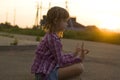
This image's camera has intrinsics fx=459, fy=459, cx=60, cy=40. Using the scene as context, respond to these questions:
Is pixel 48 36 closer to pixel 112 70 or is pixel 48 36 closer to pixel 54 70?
pixel 54 70

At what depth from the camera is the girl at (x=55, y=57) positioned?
18.6 feet

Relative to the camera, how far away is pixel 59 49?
5.70 m

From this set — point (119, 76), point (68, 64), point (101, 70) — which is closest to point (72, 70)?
point (68, 64)

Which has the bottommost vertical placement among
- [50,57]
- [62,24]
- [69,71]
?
[69,71]

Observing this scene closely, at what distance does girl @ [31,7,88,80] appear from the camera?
223 inches

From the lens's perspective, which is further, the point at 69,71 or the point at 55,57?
the point at 69,71

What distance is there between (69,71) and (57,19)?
27.0 inches

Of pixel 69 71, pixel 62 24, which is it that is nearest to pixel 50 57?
pixel 69 71

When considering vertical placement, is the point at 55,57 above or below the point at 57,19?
below

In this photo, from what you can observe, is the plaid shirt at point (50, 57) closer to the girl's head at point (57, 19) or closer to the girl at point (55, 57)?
the girl at point (55, 57)

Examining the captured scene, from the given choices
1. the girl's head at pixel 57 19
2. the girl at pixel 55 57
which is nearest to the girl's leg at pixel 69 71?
the girl at pixel 55 57

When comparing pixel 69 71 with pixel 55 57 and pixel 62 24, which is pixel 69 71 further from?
pixel 62 24

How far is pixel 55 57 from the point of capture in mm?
5680

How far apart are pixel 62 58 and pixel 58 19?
0.49 metres
